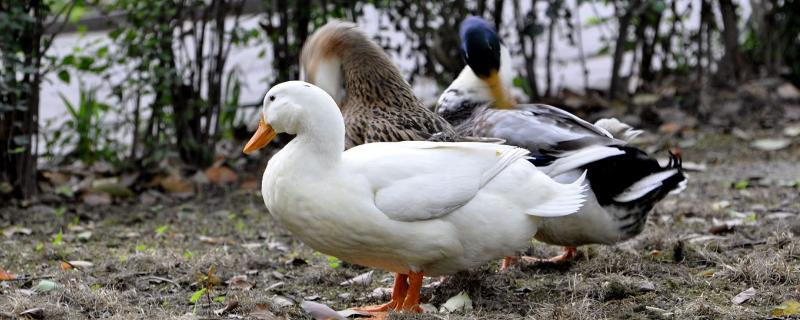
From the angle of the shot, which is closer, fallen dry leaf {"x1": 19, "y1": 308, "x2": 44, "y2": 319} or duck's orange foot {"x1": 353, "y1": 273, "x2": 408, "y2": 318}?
fallen dry leaf {"x1": 19, "y1": 308, "x2": 44, "y2": 319}

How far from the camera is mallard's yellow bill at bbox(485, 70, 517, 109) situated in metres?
4.37

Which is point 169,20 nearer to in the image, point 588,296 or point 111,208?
point 111,208

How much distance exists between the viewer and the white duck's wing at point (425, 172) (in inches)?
124

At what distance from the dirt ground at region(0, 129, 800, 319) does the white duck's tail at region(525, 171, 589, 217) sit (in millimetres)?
280

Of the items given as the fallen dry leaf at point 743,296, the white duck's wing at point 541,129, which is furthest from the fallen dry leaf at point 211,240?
the fallen dry leaf at point 743,296

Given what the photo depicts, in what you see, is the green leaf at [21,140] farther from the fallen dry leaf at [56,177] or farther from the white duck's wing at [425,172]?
the white duck's wing at [425,172]

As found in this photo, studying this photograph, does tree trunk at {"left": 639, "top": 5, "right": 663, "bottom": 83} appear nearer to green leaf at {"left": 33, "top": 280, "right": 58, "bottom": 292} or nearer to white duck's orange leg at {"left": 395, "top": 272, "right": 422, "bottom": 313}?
white duck's orange leg at {"left": 395, "top": 272, "right": 422, "bottom": 313}

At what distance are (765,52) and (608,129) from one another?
3899 millimetres

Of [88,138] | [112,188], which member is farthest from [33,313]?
[88,138]

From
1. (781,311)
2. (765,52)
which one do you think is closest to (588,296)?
(781,311)

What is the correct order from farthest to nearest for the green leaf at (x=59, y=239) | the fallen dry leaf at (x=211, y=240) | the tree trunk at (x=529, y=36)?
the tree trunk at (x=529, y=36) < the fallen dry leaf at (x=211, y=240) < the green leaf at (x=59, y=239)

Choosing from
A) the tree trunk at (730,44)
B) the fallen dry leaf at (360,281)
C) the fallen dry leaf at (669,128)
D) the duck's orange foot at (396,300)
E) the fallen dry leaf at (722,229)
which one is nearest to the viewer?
the duck's orange foot at (396,300)

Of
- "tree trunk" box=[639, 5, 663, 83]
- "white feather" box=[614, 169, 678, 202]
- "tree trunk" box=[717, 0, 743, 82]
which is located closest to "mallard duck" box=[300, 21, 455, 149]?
"white feather" box=[614, 169, 678, 202]

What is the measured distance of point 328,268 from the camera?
413cm
